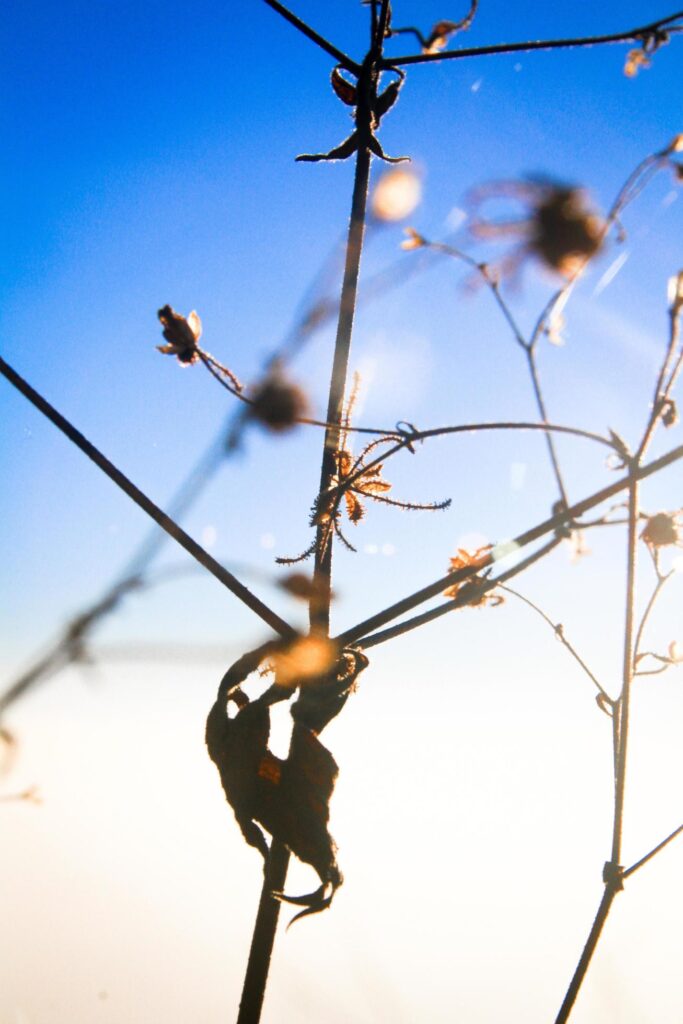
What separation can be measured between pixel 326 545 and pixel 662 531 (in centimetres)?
75

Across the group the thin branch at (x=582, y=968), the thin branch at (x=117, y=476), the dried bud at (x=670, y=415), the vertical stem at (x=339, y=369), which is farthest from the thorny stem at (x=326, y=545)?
the dried bud at (x=670, y=415)

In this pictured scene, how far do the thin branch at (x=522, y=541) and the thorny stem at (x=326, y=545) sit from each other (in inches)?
3.3

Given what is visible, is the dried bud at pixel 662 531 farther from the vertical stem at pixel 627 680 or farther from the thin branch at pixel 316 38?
the thin branch at pixel 316 38

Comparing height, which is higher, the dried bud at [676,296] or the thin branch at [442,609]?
the dried bud at [676,296]

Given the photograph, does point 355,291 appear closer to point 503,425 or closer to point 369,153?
point 369,153

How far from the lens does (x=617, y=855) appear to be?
970 millimetres

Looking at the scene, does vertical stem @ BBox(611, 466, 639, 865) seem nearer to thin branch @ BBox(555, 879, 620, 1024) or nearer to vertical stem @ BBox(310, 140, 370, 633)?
thin branch @ BBox(555, 879, 620, 1024)

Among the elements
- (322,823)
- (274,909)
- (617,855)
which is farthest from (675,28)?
(274,909)

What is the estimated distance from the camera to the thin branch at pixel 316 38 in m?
1.26

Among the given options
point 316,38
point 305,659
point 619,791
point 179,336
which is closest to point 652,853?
point 619,791

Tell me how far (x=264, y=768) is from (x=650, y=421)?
852 millimetres

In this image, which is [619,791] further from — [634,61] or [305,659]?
[634,61]

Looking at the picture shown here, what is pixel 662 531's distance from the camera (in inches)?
56.3

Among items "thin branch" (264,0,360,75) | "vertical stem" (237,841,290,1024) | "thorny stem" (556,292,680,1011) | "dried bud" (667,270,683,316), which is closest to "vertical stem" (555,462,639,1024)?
"thorny stem" (556,292,680,1011)
